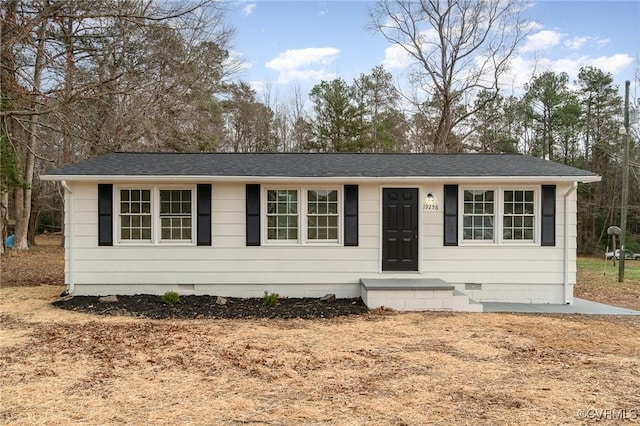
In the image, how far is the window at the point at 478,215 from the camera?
336 inches

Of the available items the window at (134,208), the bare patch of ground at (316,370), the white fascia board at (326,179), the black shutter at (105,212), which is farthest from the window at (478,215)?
the black shutter at (105,212)

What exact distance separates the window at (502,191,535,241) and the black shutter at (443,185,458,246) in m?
0.96

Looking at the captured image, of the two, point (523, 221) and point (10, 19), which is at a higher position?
point (10, 19)

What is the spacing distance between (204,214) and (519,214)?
6062mm

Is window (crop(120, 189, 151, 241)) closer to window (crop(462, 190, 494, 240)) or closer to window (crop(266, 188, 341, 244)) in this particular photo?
window (crop(266, 188, 341, 244))

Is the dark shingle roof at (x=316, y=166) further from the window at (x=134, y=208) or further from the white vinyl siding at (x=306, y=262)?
the window at (x=134, y=208)

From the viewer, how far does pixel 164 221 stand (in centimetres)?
845

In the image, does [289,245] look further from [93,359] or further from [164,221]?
[93,359]

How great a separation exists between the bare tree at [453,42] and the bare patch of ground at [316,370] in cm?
1571

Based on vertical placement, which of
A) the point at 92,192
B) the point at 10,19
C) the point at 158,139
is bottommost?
the point at 92,192

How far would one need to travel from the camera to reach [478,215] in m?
8.53

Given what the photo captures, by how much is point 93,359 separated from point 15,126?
15.7 m

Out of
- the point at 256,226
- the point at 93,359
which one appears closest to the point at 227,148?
the point at 256,226

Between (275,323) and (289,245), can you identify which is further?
(289,245)
